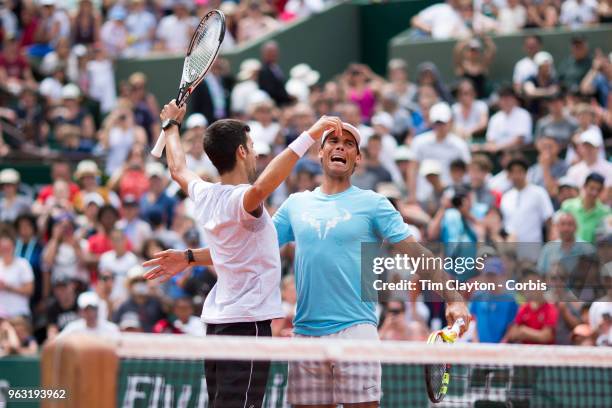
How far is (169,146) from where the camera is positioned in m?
7.16

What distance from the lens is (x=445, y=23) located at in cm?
1964

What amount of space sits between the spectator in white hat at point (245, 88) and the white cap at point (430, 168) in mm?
4740

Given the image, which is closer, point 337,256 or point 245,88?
point 337,256

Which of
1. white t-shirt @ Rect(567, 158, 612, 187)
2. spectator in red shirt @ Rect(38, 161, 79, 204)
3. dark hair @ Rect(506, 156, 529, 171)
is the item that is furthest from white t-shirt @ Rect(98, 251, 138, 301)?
white t-shirt @ Rect(567, 158, 612, 187)

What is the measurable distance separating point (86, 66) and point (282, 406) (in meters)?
11.7

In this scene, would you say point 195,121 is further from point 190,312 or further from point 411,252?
point 411,252

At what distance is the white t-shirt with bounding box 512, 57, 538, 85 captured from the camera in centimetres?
1717

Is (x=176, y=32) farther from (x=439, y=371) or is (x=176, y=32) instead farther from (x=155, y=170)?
→ (x=439, y=371)

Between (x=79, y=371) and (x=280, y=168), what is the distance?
1.96m

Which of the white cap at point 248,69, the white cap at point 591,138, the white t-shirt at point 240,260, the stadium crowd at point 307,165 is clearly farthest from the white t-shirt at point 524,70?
the white t-shirt at point 240,260

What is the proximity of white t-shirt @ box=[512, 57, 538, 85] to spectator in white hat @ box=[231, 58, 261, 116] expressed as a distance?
405 centimetres

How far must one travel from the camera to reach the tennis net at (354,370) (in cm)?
518

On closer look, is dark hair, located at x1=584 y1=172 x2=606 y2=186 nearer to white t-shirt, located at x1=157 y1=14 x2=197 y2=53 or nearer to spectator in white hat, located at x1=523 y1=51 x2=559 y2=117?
spectator in white hat, located at x1=523 y1=51 x2=559 y2=117

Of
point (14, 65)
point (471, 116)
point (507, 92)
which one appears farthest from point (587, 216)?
point (14, 65)
